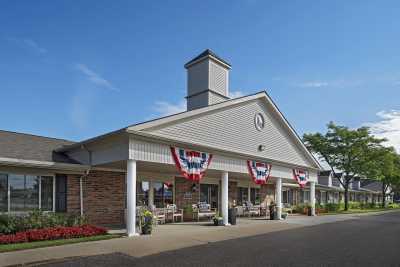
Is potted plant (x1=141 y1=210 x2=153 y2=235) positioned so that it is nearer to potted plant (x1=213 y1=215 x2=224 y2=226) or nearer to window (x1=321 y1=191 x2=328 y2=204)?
potted plant (x1=213 y1=215 x2=224 y2=226)

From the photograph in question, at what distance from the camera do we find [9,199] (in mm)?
13148

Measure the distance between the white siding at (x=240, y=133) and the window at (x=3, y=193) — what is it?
5.55 m

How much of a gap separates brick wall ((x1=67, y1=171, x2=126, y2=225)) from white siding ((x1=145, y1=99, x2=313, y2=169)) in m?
4.00

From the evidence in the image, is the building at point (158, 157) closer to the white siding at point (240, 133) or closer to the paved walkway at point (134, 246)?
the white siding at point (240, 133)

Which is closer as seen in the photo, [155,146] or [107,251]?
[107,251]

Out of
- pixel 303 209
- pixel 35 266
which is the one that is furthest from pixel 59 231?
pixel 303 209

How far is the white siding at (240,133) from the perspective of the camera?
1566 cm

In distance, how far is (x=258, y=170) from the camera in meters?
20.0

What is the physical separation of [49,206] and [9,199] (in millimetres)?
1638

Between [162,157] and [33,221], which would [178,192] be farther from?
[33,221]

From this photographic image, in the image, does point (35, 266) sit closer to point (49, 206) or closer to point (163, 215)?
point (49, 206)

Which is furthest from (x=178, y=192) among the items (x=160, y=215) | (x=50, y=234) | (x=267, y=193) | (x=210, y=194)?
(x=267, y=193)

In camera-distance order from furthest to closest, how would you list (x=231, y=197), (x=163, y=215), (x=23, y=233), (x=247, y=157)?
1. (x=231, y=197)
2. (x=247, y=157)
3. (x=163, y=215)
4. (x=23, y=233)

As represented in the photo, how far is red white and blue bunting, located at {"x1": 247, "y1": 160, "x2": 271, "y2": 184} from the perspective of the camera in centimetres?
1944
